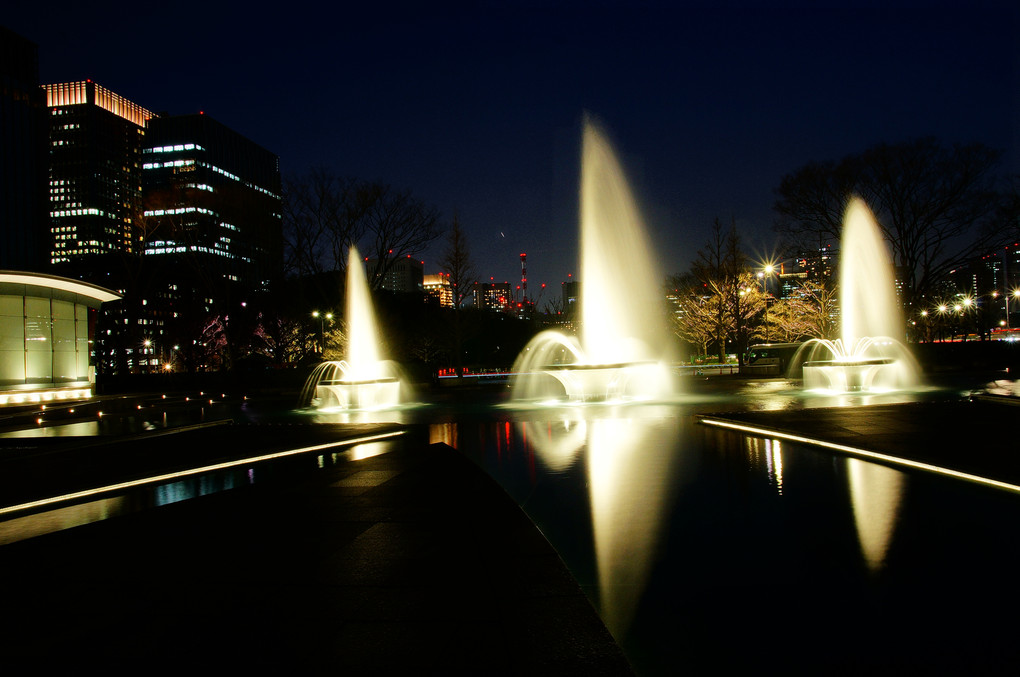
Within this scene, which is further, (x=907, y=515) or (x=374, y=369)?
(x=374, y=369)

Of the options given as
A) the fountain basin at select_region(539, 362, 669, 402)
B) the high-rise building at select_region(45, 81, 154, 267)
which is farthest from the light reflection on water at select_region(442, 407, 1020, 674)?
the high-rise building at select_region(45, 81, 154, 267)

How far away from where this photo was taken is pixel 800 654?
368cm

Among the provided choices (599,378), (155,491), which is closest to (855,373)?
(599,378)

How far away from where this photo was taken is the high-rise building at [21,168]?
8600 cm

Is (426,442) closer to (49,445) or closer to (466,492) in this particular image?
(466,492)

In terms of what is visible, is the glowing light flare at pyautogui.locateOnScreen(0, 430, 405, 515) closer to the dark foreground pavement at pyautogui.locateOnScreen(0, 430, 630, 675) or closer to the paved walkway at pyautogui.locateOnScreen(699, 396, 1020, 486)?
the dark foreground pavement at pyautogui.locateOnScreen(0, 430, 630, 675)

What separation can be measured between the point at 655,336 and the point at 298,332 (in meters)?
37.5

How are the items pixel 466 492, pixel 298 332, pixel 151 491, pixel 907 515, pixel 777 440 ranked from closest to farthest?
pixel 907 515
pixel 466 492
pixel 151 491
pixel 777 440
pixel 298 332

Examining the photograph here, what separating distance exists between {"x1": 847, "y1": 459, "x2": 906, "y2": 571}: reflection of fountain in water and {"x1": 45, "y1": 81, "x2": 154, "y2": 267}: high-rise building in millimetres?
91609

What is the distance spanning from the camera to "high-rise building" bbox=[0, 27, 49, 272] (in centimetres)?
8600

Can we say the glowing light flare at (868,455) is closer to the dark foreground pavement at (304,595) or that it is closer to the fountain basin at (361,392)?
the dark foreground pavement at (304,595)

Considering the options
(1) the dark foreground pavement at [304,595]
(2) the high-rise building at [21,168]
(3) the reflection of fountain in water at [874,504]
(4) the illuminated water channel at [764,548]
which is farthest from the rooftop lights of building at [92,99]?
(3) the reflection of fountain in water at [874,504]

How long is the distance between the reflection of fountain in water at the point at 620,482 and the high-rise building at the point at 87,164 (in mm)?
85530

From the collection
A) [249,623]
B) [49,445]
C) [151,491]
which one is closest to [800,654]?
[249,623]
